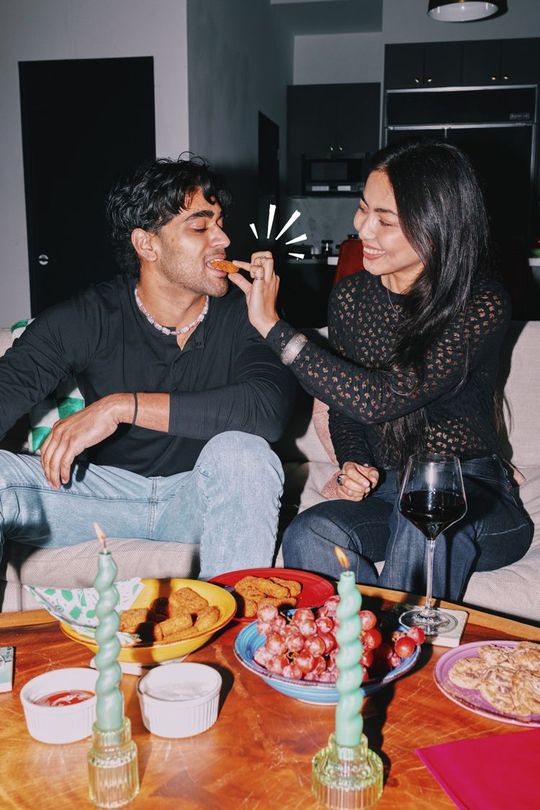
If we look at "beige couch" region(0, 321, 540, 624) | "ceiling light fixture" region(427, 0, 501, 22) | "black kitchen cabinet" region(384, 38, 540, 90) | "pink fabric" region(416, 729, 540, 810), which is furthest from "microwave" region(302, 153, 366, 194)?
"pink fabric" region(416, 729, 540, 810)

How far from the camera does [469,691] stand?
1.02 m

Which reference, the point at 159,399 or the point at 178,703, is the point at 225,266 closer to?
the point at 159,399

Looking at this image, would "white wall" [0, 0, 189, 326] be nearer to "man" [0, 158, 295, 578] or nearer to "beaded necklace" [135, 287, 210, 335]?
"man" [0, 158, 295, 578]

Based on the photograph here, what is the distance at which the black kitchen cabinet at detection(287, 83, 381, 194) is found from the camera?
768 cm

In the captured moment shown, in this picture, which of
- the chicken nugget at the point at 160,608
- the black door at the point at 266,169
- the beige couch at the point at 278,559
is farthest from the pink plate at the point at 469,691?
the black door at the point at 266,169

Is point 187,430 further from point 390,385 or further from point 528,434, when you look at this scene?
point 528,434

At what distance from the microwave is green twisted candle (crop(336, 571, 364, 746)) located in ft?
23.9

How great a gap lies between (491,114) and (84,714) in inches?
282

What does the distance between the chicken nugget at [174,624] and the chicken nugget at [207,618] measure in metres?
0.01

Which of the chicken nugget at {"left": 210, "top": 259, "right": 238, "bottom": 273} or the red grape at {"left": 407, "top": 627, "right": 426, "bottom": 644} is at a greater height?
the chicken nugget at {"left": 210, "top": 259, "right": 238, "bottom": 273}

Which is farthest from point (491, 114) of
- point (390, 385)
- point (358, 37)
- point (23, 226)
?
point (390, 385)

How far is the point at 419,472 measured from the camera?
3.95 feet

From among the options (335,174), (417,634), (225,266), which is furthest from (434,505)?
(335,174)

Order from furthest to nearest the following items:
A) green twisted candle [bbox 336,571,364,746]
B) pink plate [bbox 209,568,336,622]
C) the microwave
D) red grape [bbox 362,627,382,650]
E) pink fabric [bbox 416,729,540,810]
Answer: the microwave < pink plate [bbox 209,568,336,622] < red grape [bbox 362,627,382,650] < pink fabric [bbox 416,729,540,810] < green twisted candle [bbox 336,571,364,746]
